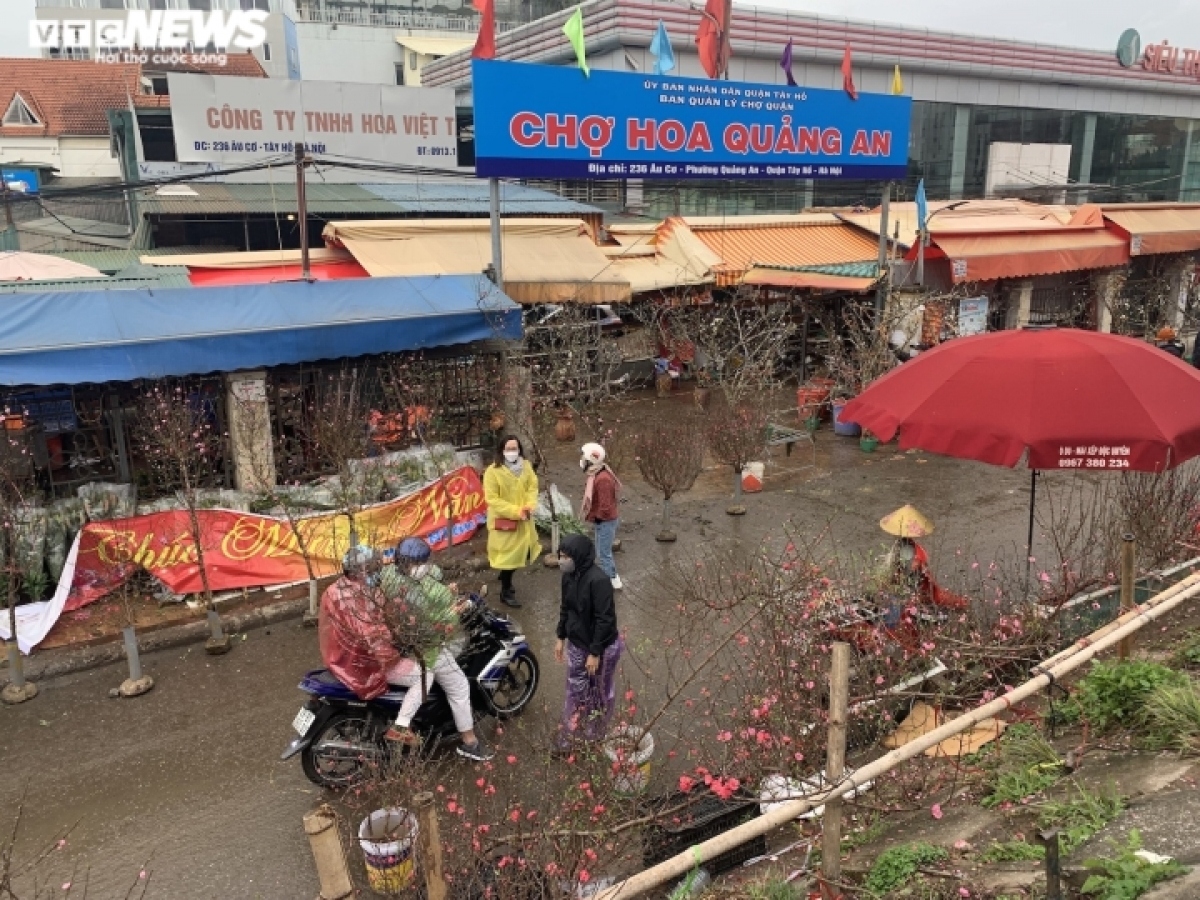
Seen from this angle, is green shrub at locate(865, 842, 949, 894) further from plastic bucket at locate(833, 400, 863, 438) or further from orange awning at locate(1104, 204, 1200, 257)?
orange awning at locate(1104, 204, 1200, 257)

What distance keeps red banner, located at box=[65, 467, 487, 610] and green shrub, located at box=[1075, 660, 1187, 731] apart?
5.44m

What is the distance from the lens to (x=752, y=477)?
Result: 11.8 meters

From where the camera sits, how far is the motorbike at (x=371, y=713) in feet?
17.9

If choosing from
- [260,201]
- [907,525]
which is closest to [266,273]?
[260,201]

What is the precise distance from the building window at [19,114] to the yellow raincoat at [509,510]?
4399 cm

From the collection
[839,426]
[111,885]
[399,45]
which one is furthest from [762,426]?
[399,45]

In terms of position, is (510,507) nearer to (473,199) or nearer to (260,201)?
(473,199)

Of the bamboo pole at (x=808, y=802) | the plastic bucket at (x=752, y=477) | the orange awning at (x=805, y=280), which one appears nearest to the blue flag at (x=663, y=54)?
the orange awning at (x=805, y=280)

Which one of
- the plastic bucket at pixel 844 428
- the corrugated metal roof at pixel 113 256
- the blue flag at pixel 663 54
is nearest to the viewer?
the blue flag at pixel 663 54

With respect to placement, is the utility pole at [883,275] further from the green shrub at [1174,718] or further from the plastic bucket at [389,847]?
the plastic bucket at [389,847]

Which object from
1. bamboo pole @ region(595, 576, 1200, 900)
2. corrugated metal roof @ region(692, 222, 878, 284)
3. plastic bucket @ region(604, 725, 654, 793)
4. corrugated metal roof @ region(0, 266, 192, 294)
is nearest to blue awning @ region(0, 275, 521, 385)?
corrugated metal roof @ region(0, 266, 192, 294)

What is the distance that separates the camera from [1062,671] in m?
4.39

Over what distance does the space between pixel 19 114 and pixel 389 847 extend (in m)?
48.1

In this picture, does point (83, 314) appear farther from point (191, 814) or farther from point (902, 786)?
point (902, 786)
